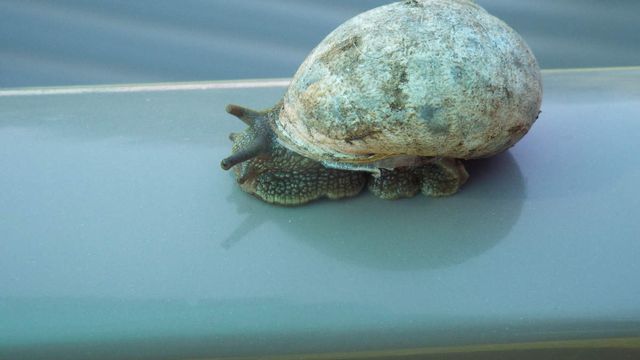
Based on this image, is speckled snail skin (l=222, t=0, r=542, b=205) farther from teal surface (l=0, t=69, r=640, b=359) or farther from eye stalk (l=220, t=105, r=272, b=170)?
teal surface (l=0, t=69, r=640, b=359)

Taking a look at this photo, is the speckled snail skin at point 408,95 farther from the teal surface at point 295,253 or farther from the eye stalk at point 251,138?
the teal surface at point 295,253

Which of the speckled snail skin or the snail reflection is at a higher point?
the speckled snail skin

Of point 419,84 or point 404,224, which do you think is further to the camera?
point 404,224

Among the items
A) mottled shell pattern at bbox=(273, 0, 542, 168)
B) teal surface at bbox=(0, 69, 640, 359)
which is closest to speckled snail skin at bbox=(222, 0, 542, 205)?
mottled shell pattern at bbox=(273, 0, 542, 168)

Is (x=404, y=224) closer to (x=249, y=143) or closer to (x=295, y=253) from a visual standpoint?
(x=295, y=253)

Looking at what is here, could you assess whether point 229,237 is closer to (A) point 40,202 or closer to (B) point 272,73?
(A) point 40,202

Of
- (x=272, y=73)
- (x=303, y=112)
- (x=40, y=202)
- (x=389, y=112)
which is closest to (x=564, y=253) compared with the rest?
Answer: (x=389, y=112)

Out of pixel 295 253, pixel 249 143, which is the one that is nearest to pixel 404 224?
pixel 295 253
